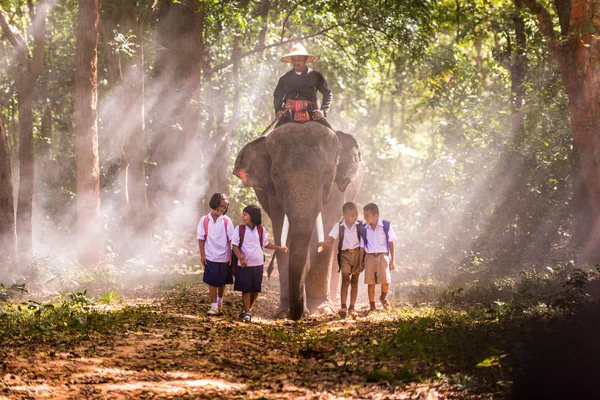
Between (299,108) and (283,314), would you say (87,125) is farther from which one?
(283,314)

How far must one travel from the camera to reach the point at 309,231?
10086mm

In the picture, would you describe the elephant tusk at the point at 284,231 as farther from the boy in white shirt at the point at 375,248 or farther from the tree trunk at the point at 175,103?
the tree trunk at the point at 175,103

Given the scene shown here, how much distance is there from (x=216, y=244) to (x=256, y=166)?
167 cm

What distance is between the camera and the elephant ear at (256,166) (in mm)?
11164

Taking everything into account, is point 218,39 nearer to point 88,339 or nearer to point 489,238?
point 489,238

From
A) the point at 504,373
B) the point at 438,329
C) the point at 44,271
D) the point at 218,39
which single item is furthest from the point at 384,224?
the point at 218,39

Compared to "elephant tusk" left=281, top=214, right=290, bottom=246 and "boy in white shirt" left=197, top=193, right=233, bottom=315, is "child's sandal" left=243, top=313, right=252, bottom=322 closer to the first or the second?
"boy in white shirt" left=197, top=193, right=233, bottom=315

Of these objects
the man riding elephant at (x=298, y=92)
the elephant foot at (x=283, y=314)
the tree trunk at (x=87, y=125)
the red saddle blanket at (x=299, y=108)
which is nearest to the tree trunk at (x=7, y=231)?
the tree trunk at (x=87, y=125)

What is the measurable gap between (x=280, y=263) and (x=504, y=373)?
516 cm

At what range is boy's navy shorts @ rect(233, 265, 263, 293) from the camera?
992 cm

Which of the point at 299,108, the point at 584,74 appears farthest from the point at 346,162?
the point at 584,74

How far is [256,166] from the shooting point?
1126 centimetres

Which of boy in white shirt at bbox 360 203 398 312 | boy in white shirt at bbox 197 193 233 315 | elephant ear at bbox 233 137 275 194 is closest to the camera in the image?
boy in white shirt at bbox 197 193 233 315

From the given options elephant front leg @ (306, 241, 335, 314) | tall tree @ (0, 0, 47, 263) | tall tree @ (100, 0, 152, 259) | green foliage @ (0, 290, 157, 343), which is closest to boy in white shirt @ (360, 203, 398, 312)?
elephant front leg @ (306, 241, 335, 314)
